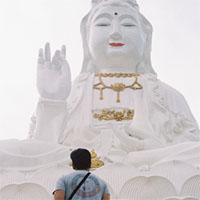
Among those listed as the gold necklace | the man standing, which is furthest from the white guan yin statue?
the man standing

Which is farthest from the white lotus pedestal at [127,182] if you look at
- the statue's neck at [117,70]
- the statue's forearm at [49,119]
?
the statue's neck at [117,70]

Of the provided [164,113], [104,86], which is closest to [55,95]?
[104,86]

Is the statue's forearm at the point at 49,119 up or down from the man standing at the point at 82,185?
down

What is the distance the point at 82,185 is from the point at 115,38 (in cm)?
458

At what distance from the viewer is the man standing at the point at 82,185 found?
2.69 meters

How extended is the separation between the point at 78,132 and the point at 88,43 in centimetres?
171

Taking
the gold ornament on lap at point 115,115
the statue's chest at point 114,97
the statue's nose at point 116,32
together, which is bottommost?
the gold ornament on lap at point 115,115

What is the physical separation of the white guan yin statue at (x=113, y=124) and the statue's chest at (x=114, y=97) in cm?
1

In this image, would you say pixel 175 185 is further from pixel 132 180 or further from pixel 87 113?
pixel 87 113

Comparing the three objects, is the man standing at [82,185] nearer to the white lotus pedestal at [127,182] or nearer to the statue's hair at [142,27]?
the white lotus pedestal at [127,182]

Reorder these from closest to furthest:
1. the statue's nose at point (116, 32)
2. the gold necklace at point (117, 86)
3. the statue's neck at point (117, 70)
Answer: the gold necklace at point (117, 86)
the statue's nose at point (116, 32)
the statue's neck at point (117, 70)

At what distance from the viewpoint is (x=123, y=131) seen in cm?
604

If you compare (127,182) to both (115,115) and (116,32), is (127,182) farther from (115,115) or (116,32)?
(116,32)

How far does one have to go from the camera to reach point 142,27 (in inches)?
299
